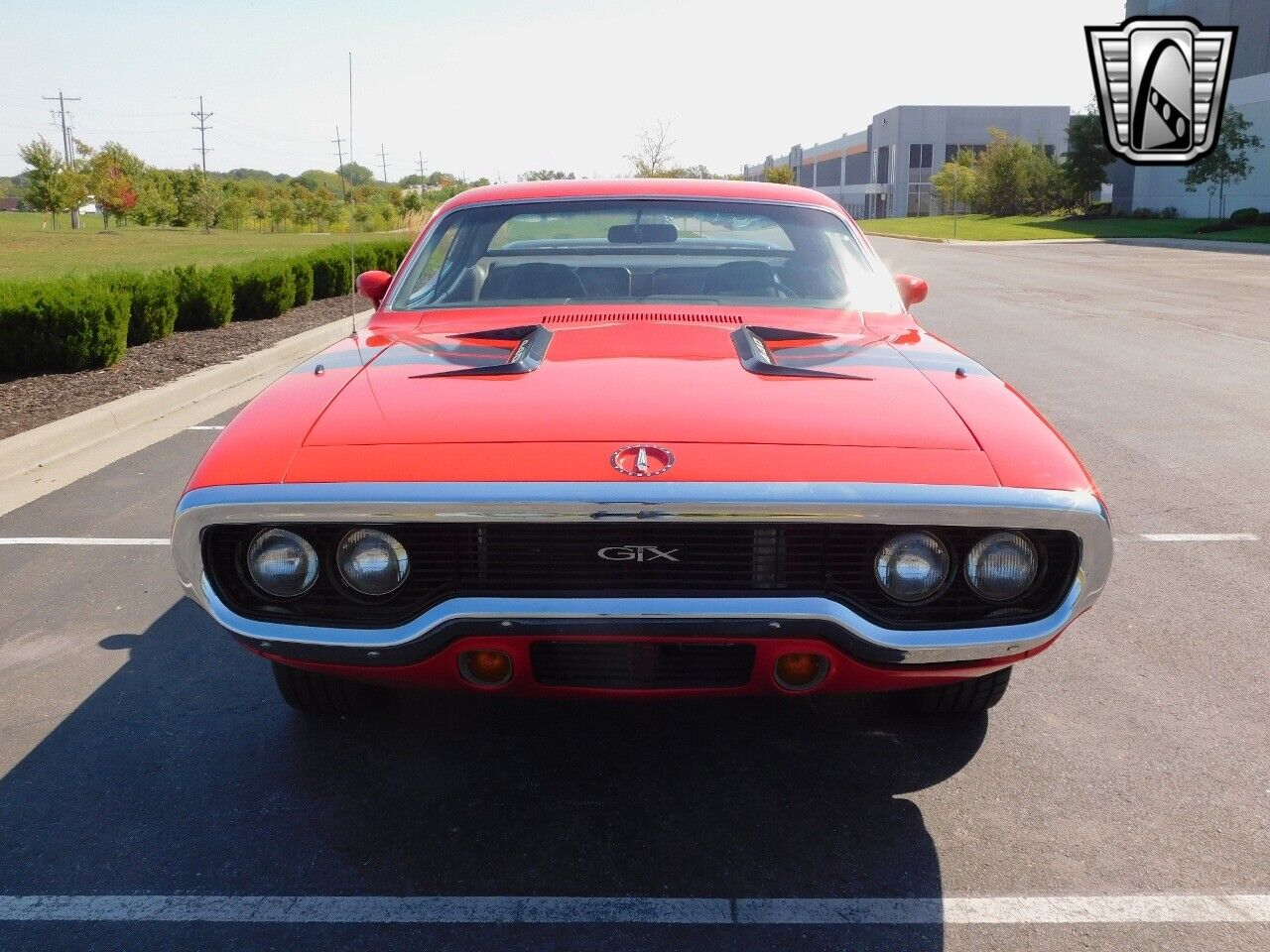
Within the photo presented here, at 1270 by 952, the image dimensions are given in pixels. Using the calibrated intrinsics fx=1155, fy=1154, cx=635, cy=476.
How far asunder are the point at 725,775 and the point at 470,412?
3.91 feet

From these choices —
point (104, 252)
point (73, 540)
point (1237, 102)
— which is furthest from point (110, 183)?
point (73, 540)

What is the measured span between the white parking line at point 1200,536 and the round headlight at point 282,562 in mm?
4096

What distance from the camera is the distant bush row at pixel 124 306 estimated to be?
9.52 meters

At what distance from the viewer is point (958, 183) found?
253 feet

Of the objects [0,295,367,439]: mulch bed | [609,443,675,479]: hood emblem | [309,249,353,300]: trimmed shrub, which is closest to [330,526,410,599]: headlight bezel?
[609,443,675,479]: hood emblem

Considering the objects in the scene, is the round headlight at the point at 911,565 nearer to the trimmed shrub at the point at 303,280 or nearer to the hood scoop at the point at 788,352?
the hood scoop at the point at 788,352

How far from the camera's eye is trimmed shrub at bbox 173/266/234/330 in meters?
13.0

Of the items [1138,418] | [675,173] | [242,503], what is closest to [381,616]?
[242,503]

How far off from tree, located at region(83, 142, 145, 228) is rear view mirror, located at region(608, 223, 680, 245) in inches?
2391

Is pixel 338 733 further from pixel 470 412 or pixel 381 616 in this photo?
pixel 470 412

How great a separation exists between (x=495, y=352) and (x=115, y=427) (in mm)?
5619

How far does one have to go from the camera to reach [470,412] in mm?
2705

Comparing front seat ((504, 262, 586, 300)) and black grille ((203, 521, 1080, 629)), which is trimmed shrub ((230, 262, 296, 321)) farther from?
black grille ((203, 521, 1080, 629))

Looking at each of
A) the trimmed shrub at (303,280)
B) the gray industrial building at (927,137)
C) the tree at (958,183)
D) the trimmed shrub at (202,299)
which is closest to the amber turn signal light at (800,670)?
the trimmed shrub at (202,299)
